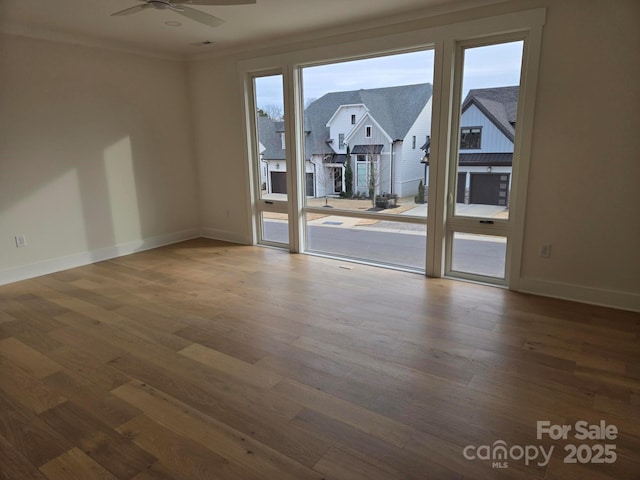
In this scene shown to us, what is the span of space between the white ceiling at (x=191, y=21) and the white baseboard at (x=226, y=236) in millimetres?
2581

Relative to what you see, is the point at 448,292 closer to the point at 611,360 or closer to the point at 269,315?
the point at 611,360

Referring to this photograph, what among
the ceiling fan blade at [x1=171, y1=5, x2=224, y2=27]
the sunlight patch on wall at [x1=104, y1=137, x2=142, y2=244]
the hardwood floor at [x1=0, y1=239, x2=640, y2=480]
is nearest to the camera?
the hardwood floor at [x1=0, y1=239, x2=640, y2=480]

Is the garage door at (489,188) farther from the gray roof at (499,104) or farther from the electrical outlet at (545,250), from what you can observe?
the electrical outlet at (545,250)

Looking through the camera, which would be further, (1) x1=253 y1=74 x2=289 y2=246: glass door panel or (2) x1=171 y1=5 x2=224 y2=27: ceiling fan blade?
(1) x1=253 y1=74 x2=289 y2=246: glass door panel

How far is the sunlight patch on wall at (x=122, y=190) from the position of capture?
5.11 metres

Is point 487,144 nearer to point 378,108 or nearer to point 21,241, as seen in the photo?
point 378,108

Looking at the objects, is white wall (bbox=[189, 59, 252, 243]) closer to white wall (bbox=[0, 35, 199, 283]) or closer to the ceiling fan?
white wall (bbox=[0, 35, 199, 283])

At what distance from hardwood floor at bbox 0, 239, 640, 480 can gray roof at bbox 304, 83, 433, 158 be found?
1786mm

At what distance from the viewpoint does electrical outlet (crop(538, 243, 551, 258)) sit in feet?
12.0

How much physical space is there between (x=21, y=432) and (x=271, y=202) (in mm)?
3929

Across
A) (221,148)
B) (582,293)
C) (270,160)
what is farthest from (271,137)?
(582,293)

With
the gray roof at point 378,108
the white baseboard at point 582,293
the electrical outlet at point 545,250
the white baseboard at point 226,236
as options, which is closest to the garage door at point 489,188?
the electrical outlet at point 545,250

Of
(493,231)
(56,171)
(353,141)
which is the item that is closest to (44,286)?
(56,171)

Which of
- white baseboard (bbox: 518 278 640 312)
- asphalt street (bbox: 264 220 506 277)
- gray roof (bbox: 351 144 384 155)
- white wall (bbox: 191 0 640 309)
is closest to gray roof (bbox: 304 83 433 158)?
gray roof (bbox: 351 144 384 155)
